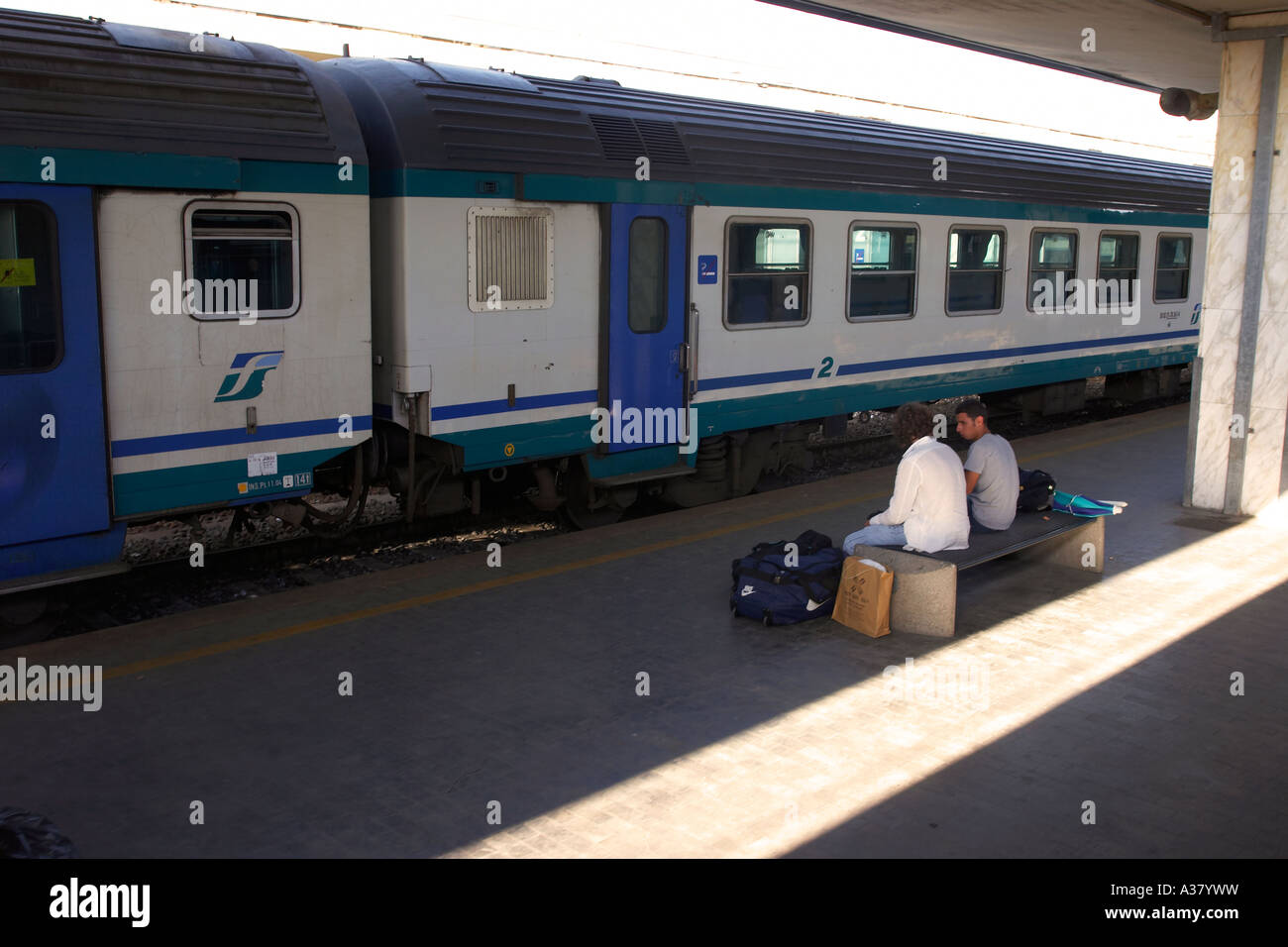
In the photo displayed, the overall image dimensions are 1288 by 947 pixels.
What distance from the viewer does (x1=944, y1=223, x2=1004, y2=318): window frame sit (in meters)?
12.5

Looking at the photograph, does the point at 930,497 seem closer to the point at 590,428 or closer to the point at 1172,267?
the point at 590,428

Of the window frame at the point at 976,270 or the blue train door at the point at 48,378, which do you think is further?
the window frame at the point at 976,270

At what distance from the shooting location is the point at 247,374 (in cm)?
731

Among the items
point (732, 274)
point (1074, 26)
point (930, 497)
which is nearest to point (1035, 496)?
point (930, 497)

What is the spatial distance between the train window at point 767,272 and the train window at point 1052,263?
14.0ft

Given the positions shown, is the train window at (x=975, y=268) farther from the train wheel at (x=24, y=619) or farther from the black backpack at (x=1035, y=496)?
the train wheel at (x=24, y=619)

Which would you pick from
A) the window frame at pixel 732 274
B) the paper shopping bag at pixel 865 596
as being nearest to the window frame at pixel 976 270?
the window frame at pixel 732 274

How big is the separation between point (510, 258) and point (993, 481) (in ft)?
12.5

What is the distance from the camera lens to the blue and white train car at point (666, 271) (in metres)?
8.22

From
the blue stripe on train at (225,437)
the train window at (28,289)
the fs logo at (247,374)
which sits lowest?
the blue stripe on train at (225,437)

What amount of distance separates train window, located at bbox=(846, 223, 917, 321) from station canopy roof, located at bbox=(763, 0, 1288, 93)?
1893 mm
